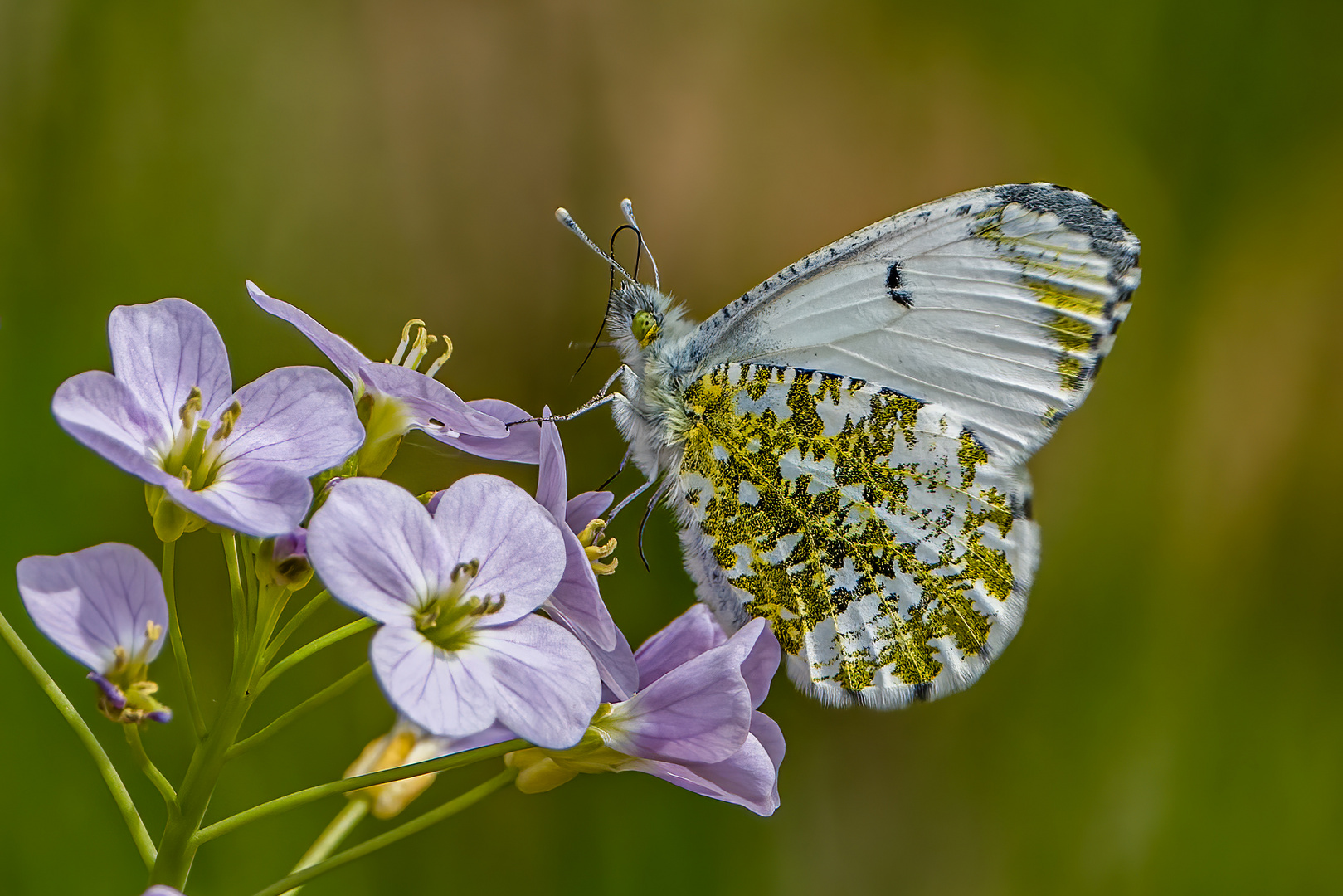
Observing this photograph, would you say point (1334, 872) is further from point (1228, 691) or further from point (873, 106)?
point (873, 106)

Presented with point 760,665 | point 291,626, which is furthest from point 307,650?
point 760,665

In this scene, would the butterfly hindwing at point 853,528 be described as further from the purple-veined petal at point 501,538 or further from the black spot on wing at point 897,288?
the purple-veined petal at point 501,538

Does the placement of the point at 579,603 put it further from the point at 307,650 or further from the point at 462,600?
the point at 307,650

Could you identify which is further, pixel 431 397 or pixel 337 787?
pixel 431 397

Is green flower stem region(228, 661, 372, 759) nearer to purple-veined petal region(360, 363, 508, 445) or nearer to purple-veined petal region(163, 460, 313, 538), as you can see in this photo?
purple-veined petal region(163, 460, 313, 538)

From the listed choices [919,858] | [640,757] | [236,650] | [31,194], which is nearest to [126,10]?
[31,194]

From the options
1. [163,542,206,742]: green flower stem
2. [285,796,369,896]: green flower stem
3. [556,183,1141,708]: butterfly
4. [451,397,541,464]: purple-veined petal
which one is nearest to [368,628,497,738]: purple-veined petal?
[163,542,206,742]: green flower stem
